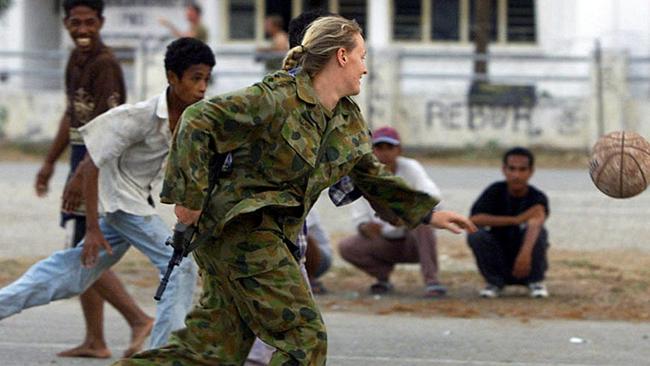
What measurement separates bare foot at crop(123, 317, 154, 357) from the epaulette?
2.49 m

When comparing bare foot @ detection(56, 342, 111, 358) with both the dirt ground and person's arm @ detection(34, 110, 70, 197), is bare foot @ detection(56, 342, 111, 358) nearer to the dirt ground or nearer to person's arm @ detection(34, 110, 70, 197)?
person's arm @ detection(34, 110, 70, 197)

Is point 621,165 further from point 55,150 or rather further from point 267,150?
point 55,150

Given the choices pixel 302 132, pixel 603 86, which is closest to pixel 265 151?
pixel 302 132

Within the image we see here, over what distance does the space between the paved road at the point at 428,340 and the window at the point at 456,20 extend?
20311mm

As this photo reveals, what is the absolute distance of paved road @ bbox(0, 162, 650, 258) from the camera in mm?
12164

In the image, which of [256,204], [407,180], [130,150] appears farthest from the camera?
[407,180]

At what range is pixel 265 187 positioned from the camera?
5.26 metres

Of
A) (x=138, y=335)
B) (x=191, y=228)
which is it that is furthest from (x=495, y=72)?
(x=191, y=228)

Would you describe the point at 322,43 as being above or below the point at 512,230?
above

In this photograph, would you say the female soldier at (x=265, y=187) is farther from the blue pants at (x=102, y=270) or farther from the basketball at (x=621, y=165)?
the basketball at (x=621, y=165)

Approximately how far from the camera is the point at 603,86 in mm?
21094

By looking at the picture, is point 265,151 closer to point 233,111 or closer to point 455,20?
point 233,111

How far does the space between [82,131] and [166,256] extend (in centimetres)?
71

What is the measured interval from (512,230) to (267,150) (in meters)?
4.42
